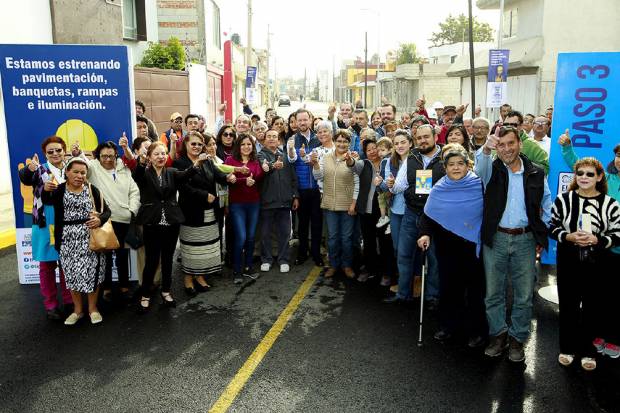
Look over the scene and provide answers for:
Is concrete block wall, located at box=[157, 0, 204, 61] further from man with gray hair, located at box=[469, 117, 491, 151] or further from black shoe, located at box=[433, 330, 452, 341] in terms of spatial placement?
black shoe, located at box=[433, 330, 452, 341]

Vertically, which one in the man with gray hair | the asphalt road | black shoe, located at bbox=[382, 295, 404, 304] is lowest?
the asphalt road

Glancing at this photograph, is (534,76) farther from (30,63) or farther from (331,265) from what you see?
(30,63)

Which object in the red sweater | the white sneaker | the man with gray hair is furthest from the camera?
the man with gray hair

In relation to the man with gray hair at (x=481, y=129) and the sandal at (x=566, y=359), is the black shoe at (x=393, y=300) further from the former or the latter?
the man with gray hair at (x=481, y=129)

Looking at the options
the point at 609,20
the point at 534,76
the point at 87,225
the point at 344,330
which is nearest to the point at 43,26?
the point at 87,225

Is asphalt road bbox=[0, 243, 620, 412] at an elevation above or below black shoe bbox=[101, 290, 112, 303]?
below

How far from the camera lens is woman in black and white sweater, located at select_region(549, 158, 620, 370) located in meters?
4.38

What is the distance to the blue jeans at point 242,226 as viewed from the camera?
6852 mm

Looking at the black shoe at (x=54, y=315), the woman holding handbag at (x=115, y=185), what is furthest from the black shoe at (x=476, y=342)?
Answer: the black shoe at (x=54, y=315)

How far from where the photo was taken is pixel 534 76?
22719 millimetres

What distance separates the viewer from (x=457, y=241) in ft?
16.0

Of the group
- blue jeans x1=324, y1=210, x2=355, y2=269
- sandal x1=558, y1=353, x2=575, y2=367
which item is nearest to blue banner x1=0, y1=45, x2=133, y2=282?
blue jeans x1=324, y1=210, x2=355, y2=269

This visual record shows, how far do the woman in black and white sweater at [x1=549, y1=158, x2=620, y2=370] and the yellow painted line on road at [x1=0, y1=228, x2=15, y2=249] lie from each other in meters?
7.46

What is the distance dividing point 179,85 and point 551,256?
553 inches
